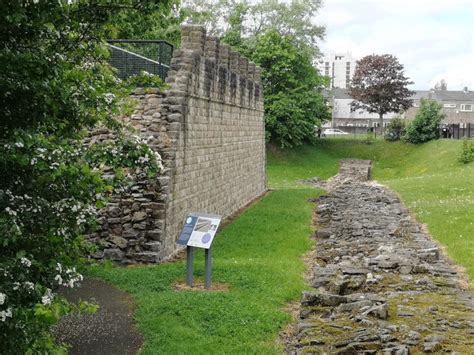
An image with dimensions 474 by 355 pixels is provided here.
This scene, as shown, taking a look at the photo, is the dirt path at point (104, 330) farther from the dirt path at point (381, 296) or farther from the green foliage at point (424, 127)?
the green foliage at point (424, 127)

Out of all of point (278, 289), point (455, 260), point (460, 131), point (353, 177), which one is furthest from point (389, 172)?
point (278, 289)

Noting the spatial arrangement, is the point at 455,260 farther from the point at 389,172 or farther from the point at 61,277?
the point at 389,172

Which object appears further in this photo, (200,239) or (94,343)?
(200,239)

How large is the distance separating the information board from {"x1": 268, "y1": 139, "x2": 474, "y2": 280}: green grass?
570 centimetres

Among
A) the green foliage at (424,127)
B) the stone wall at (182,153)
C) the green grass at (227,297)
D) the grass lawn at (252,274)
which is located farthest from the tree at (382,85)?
the green grass at (227,297)

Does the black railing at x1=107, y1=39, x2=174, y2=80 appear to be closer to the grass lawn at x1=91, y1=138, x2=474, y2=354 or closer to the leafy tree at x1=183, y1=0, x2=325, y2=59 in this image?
the grass lawn at x1=91, y1=138, x2=474, y2=354

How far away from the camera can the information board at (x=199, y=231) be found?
11.2m

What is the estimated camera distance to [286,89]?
47.7m

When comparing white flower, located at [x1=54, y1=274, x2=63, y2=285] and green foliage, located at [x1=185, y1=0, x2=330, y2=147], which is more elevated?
green foliage, located at [x1=185, y1=0, x2=330, y2=147]

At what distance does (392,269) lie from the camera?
1383 cm

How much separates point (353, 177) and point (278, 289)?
99.0 ft

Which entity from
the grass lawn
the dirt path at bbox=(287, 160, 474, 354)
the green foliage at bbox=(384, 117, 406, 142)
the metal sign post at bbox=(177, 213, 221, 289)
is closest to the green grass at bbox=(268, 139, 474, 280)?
the grass lawn

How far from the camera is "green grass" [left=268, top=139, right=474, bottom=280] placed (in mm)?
18497

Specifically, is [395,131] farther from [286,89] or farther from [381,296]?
[381,296]
